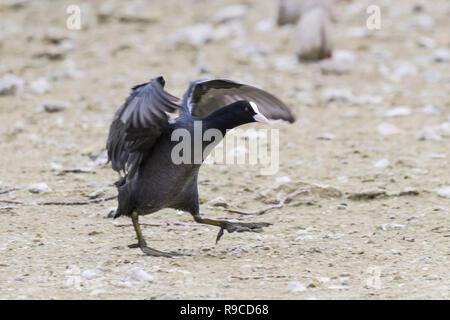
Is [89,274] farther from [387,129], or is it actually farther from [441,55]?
[441,55]

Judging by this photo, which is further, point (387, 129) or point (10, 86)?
point (10, 86)

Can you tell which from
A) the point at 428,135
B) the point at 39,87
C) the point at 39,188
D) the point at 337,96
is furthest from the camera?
the point at 39,87

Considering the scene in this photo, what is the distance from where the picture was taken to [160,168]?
15.3ft

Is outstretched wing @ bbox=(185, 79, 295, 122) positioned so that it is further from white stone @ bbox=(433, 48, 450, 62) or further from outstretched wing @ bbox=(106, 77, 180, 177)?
white stone @ bbox=(433, 48, 450, 62)

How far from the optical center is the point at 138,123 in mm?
4238

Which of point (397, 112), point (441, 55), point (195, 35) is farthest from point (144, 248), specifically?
point (195, 35)

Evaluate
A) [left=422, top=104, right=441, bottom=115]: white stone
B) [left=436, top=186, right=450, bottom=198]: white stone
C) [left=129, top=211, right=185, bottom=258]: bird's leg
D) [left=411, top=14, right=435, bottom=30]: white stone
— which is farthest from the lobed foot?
[left=411, top=14, right=435, bottom=30]: white stone

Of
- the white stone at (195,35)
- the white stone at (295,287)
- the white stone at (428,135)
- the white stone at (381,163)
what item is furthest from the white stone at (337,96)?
the white stone at (295,287)

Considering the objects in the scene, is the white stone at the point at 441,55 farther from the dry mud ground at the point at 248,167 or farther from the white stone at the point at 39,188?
the white stone at the point at 39,188

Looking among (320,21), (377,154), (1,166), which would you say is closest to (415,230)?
(377,154)

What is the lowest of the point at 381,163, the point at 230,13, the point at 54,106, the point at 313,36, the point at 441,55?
the point at 381,163

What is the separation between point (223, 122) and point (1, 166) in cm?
292

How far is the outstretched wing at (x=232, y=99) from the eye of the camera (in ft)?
17.5

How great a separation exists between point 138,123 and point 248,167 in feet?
8.64
